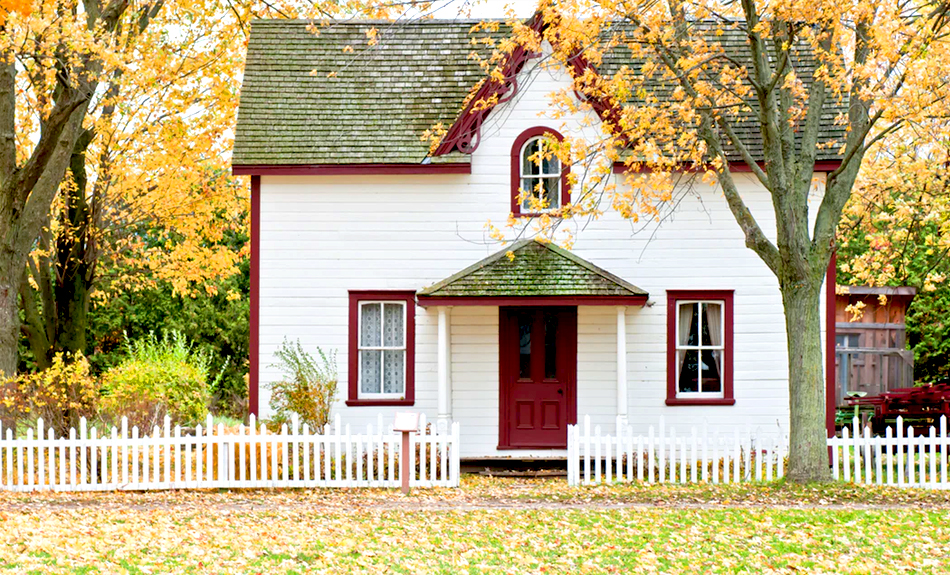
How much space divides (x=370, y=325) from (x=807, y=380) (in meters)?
7.39

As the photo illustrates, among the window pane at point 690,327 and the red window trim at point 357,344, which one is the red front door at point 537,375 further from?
the window pane at point 690,327

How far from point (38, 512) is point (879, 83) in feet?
37.6

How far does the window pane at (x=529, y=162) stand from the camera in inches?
733

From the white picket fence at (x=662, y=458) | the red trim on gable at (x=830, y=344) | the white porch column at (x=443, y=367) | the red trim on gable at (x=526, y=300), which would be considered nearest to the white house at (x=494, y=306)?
the white porch column at (x=443, y=367)

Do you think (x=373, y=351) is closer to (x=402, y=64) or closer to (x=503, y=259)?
(x=503, y=259)

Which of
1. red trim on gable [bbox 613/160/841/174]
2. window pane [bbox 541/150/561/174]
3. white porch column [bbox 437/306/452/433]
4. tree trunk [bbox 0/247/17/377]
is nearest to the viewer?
tree trunk [bbox 0/247/17/377]

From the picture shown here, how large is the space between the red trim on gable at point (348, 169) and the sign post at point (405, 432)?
490cm

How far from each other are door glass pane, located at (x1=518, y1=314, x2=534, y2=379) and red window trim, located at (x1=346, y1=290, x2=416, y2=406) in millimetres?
1809

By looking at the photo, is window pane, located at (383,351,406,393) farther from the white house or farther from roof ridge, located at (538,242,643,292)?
roof ridge, located at (538,242,643,292)

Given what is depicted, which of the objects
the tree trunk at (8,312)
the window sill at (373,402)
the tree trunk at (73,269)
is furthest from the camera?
the tree trunk at (73,269)

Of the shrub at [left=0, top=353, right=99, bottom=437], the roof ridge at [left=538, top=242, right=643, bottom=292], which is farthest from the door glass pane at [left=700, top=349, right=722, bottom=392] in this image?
the shrub at [left=0, top=353, right=99, bottom=437]

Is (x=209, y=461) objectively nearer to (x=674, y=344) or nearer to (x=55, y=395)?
(x=55, y=395)

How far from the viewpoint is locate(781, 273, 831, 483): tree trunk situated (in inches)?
590

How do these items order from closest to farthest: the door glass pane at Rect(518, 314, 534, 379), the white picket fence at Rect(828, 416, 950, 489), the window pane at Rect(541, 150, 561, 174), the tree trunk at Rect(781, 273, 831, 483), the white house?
the tree trunk at Rect(781, 273, 831, 483) → the white picket fence at Rect(828, 416, 950, 489) → the white house → the door glass pane at Rect(518, 314, 534, 379) → the window pane at Rect(541, 150, 561, 174)
